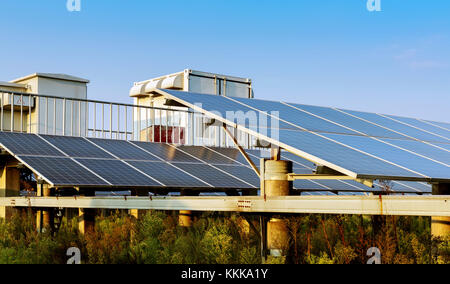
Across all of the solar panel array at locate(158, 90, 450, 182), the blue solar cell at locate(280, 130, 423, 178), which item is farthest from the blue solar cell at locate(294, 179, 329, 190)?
the blue solar cell at locate(280, 130, 423, 178)

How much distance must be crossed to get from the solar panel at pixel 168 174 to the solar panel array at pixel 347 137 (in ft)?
16.2

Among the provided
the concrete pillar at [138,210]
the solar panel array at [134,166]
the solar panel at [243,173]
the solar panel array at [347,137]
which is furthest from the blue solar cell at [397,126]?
the concrete pillar at [138,210]

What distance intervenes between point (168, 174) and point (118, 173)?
229cm

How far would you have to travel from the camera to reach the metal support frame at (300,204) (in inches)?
436

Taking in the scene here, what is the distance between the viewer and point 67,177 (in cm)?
2214

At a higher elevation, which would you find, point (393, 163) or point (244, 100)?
point (244, 100)

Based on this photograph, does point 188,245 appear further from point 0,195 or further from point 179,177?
point 0,195

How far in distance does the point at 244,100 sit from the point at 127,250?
6.96 metres

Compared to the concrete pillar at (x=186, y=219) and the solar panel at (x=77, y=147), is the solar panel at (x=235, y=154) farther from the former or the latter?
→ the concrete pillar at (x=186, y=219)

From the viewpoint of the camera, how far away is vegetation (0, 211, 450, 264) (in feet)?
43.6

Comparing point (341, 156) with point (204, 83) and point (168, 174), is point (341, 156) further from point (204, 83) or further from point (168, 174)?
point (204, 83)

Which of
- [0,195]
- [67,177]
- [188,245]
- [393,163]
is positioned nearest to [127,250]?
[188,245]

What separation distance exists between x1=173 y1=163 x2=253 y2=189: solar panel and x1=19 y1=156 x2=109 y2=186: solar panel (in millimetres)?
4851
